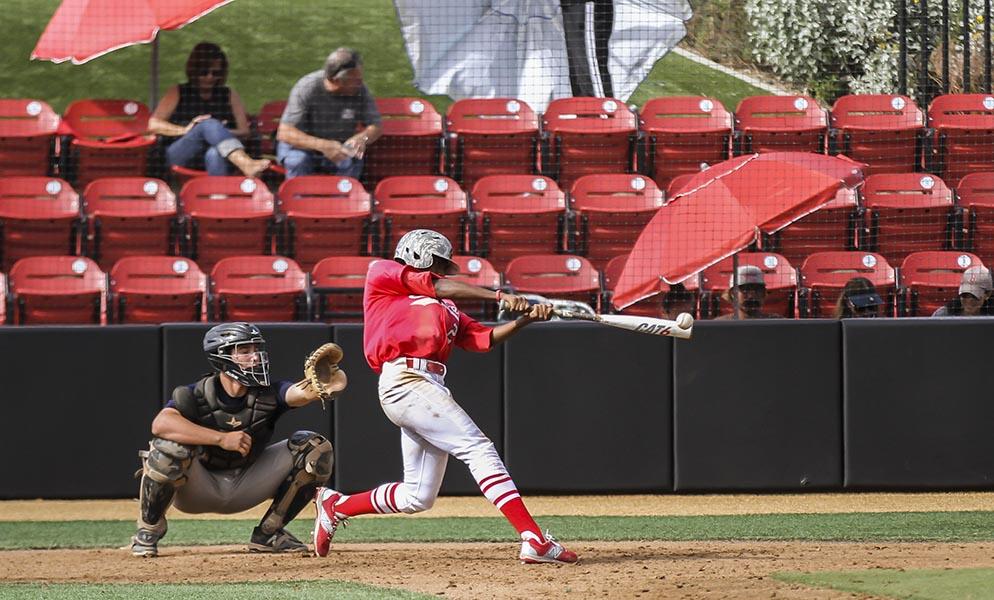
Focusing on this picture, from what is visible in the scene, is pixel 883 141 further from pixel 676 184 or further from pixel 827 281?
pixel 827 281

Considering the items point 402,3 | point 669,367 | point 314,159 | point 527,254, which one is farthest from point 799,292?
point 402,3

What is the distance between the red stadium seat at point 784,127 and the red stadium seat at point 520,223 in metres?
1.81

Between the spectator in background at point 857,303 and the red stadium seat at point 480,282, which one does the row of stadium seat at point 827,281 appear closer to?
the spectator in background at point 857,303

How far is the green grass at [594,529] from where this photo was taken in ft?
A: 25.5

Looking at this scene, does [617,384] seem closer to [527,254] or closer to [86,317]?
[527,254]

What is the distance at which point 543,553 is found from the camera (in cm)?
630

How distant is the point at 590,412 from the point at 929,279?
9.27ft

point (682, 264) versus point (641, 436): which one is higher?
point (682, 264)

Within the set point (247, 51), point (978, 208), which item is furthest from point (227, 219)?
point (247, 51)

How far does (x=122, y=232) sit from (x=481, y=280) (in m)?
2.94

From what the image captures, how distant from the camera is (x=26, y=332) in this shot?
9.58 metres

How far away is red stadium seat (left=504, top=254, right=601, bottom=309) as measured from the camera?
1042 cm

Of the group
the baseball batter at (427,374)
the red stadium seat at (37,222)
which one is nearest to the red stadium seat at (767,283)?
the baseball batter at (427,374)

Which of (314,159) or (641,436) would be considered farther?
(314,159)
